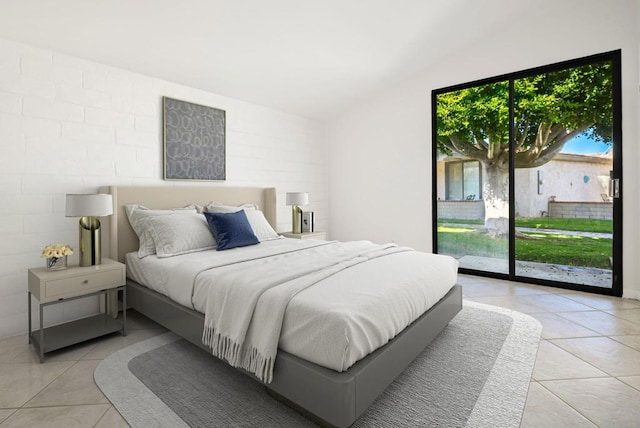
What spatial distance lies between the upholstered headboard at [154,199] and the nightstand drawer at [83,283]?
1.56 feet

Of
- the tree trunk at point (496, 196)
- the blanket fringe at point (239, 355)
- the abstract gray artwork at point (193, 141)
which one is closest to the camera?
the blanket fringe at point (239, 355)

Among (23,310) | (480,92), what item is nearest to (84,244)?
(23,310)

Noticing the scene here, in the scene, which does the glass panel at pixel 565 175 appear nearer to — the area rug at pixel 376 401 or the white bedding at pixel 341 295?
the area rug at pixel 376 401

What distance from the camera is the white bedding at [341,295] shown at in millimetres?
1536

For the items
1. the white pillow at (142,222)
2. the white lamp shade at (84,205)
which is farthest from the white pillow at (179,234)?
the white lamp shade at (84,205)

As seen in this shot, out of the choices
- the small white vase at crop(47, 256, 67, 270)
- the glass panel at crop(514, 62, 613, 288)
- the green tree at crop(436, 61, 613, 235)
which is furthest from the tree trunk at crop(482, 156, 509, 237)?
the small white vase at crop(47, 256, 67, 270)

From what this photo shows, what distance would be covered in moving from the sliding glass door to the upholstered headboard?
8.48 ft

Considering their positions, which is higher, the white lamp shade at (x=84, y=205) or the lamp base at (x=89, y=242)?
the white lamp shade at (x=84, y=205)

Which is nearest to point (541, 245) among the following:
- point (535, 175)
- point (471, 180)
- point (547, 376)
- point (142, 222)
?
point (535, 175)

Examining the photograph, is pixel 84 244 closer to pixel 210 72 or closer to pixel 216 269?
pixel 216 269

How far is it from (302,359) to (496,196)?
3.74 meters

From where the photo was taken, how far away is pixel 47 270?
251 centimetres

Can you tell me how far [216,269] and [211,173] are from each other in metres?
1.98

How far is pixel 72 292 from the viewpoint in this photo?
2447 millimetres
